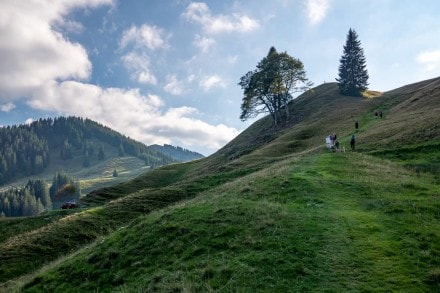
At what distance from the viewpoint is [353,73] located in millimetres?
117312

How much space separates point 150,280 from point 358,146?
1582 inches

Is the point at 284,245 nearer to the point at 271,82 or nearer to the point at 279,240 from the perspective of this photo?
the point at 279,240

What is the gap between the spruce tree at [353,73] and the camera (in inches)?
4573

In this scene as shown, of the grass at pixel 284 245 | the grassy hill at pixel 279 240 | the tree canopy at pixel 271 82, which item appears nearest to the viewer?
the grass at pixel 284 245

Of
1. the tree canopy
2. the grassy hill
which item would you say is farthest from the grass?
the tree canopy

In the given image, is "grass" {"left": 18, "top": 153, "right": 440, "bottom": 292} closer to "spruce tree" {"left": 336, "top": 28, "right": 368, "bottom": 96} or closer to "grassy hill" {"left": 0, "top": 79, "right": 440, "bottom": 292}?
"grassy hill" {"left": 0, "top": 79, "right": 440, "bottom": 292}

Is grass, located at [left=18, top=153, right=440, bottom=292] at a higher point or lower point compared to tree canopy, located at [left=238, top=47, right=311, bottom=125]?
lower

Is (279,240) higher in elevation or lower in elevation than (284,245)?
higher

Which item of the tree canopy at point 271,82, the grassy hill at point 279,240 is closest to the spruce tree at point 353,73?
the tree canopy at point 271,82

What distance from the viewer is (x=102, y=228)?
36.5m

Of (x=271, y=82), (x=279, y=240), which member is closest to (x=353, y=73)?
(x=271, y=82)

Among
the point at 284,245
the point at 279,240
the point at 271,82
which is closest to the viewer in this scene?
the point at 284,245

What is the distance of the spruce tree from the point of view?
116m

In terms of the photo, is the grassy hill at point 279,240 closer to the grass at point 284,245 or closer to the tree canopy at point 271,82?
the grass at point 284,245
